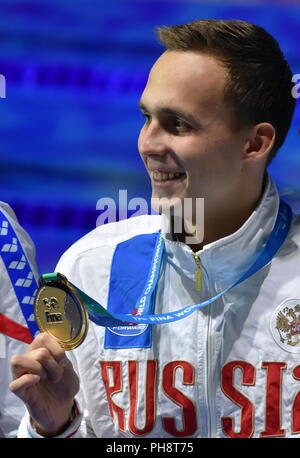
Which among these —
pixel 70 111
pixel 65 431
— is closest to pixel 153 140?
pixel 65 431

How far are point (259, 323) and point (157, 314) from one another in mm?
231

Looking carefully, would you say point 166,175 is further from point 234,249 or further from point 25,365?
point 25,365

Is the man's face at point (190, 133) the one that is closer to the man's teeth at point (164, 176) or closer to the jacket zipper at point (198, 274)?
the man's teeth at point (164, 176)

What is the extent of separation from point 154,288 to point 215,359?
21 cm

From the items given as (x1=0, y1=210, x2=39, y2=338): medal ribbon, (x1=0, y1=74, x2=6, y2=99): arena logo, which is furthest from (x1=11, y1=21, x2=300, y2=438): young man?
(x1=0, y1=74, x2=6, y2=99): arena logo

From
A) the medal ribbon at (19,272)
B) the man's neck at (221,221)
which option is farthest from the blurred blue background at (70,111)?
the man's neck at (221,221)

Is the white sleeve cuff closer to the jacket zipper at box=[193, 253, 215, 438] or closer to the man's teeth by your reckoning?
the jacket zipper at box=[193, 253, 215, 438]

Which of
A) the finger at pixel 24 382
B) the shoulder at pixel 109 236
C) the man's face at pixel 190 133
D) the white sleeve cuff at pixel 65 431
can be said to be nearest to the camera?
the finger at pixel 24 382

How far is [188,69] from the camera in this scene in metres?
1.88

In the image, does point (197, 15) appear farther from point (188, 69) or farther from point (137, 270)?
point (137, 270)

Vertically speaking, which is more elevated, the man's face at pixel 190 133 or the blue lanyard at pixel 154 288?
the man's face at pixel 190 133

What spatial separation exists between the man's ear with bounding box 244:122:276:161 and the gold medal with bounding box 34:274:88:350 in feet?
1.72

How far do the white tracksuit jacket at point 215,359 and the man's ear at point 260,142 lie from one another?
0.09 meters

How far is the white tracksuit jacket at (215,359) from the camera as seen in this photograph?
1.90 meters
